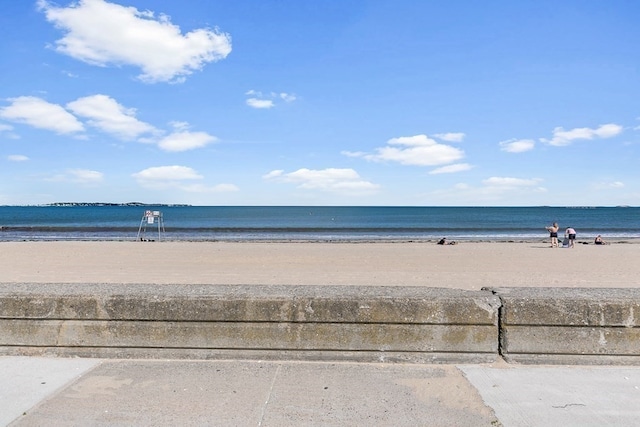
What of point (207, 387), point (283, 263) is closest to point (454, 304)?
point (207, 387)

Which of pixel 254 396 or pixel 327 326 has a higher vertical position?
pixel 327 326

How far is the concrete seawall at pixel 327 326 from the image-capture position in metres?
3.60

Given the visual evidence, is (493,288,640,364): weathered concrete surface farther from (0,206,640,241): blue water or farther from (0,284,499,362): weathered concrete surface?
(0,206,640,241): blue water

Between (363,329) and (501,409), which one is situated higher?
(363,329)

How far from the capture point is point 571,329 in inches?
142

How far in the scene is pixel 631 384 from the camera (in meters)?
3.27

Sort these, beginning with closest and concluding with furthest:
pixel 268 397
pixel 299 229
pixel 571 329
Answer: pixel 268 397 < pixel 571 329 < pixel 299 229

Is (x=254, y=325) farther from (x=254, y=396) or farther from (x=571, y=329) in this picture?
(x=571, y=329)

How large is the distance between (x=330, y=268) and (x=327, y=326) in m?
11.6

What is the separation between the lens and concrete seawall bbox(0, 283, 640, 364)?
360cm

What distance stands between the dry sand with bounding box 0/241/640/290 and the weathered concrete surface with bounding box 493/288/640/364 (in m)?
7.64

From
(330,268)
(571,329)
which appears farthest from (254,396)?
(330,268)

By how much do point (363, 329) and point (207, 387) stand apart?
119cm

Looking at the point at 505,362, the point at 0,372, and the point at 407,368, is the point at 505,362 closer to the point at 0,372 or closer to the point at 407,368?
the point at 407,368
